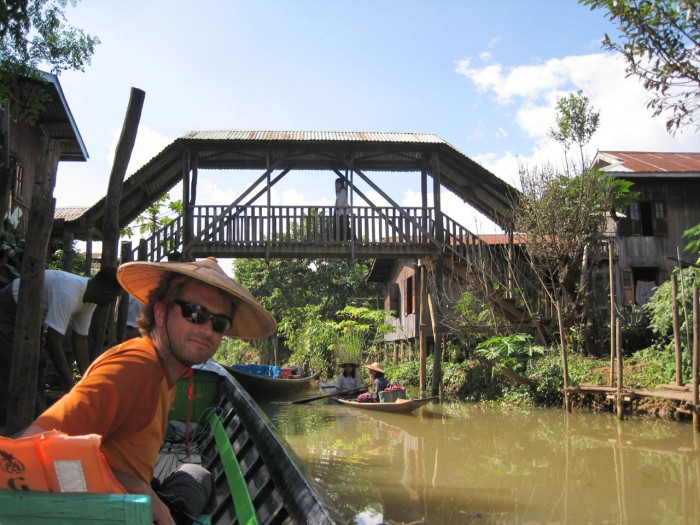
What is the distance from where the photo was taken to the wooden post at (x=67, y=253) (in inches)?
405

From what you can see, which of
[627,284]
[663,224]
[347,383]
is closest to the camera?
[347,383]

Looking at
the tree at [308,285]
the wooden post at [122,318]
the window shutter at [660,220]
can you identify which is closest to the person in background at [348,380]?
the wooden post at [122,318]

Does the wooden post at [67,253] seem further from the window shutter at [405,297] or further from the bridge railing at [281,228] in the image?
the window shutter at [405,297]

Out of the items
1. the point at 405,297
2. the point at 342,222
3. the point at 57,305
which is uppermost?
the point at 342,222

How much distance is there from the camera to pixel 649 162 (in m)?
19.7

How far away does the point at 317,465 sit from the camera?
7.30 meters

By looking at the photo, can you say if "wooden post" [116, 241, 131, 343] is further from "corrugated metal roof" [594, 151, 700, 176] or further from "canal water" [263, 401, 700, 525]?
"corrugated metal roof" [594, 151, 700, 176]

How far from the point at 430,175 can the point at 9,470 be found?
43.7 ft

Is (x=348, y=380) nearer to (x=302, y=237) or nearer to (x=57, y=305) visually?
(x=302, y=237)

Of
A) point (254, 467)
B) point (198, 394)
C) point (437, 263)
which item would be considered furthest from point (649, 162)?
point (254, 467)

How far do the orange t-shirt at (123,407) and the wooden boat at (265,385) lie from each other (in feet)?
36.2

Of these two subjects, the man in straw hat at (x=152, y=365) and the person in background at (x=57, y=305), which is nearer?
the man in straw hat at (x=152, y=365)

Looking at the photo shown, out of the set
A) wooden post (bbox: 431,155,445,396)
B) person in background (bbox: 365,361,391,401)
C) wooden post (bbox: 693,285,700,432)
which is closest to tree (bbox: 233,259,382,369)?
wooden post (bbox: 431,155,445,396)

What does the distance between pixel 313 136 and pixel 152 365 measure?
11847mm
